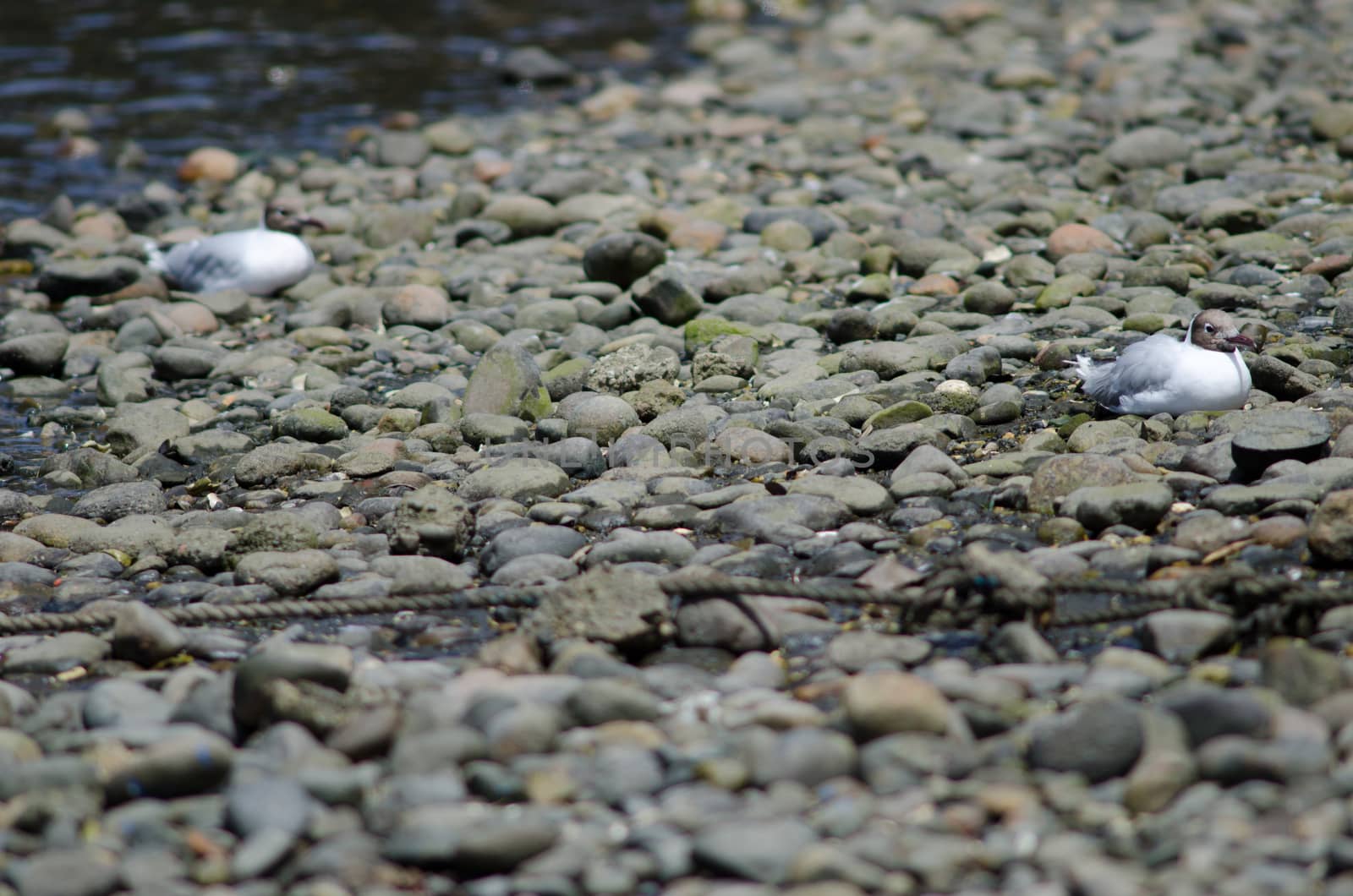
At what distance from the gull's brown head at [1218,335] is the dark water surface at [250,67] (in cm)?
837

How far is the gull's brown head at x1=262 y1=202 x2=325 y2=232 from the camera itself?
8297 mm

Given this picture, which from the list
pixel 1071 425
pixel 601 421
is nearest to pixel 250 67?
pixel 601 421

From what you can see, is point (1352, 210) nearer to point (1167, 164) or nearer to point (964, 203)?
point (1167, 164)

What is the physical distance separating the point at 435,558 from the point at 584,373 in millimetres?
1813

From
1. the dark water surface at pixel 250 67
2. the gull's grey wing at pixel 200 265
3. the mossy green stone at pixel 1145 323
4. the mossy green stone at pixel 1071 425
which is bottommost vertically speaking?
the dark water surface at pixel 250 67

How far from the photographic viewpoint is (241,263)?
759 centimetres

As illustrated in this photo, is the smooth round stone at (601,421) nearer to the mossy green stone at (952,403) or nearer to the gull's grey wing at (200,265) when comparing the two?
the mossy green stone at (952,403)

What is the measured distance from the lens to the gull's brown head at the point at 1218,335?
4906mm

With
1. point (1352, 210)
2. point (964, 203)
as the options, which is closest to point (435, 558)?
point (964, 203)

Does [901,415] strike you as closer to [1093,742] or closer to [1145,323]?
[1145,323]

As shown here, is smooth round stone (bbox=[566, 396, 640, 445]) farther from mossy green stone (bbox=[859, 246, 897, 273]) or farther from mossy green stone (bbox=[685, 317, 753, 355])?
mossy green stone (bbox=[859, 246, 897, 273])

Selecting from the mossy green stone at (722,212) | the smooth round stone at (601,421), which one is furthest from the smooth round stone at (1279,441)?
the mossy green stone at (722,212)

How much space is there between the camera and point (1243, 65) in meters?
11.1

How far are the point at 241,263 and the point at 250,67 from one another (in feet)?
25.3
